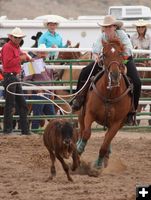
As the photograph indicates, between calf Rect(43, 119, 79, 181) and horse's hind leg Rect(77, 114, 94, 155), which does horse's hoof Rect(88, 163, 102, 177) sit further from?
calf Rect(43, 119, 79, 181)

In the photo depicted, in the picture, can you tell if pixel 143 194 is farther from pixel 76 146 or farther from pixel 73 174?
pixel 73 174

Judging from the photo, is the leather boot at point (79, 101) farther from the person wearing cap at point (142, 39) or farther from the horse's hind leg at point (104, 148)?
the person wearing cap at point (142, 39)

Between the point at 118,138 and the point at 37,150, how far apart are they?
2142mm

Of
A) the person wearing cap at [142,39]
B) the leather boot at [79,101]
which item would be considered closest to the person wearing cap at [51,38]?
the person wearing cap at [142,39]

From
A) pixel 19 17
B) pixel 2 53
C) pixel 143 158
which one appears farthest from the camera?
pixel 19 17

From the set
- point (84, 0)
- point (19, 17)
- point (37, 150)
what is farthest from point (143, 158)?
point (84, 0)

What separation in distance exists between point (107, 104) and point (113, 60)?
0.66 meters

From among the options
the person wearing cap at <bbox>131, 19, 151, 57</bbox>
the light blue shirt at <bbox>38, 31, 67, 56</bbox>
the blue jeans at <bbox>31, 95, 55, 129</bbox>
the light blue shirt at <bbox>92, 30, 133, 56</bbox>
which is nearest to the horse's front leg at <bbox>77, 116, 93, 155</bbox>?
the light blue shirt at <bbox>92, 30, 133, 56</bbox>

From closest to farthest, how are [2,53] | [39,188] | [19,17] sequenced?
[39,188], [2,53], [19,17]

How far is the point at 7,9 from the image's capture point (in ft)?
154

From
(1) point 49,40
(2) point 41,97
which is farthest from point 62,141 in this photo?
(1) point 49,40

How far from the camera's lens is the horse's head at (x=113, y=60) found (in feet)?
31.1

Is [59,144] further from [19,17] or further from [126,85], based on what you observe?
[19,17]

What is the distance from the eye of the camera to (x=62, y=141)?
8.90 m
